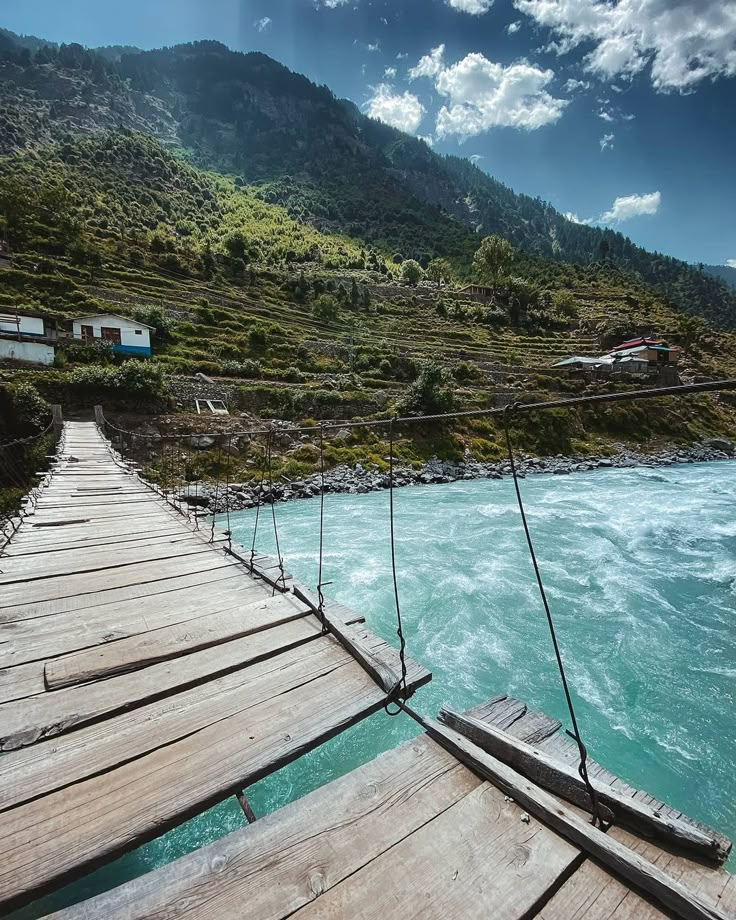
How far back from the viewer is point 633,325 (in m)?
50.2

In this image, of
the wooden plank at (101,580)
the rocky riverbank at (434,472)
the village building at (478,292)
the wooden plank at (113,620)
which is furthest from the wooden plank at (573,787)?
the village building at (478,292)

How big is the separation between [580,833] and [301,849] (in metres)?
0.82

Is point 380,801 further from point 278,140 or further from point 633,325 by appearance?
point 278,140

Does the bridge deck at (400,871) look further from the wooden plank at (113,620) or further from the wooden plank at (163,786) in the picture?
the wooden plank at (113,620)

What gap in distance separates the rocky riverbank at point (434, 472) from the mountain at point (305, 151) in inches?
2227

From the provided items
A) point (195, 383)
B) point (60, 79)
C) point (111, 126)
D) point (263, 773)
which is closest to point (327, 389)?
point (195, 383)

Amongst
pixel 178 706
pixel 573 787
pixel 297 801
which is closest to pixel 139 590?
pixel 178 706

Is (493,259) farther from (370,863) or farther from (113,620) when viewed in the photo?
(370,863)

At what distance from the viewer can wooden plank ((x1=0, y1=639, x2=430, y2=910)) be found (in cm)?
121

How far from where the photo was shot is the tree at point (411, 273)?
61.0 meters

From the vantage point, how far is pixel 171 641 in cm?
237

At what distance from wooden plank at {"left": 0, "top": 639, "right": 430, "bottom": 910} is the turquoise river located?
1477mm

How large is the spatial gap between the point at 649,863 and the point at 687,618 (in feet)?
23.6

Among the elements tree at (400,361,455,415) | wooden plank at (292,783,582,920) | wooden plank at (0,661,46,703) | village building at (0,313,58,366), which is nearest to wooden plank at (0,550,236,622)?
wooden plank at (0,661,46,703)
